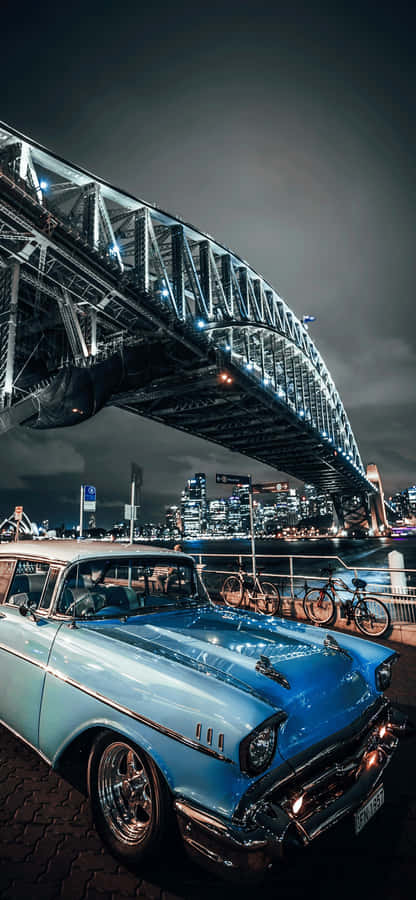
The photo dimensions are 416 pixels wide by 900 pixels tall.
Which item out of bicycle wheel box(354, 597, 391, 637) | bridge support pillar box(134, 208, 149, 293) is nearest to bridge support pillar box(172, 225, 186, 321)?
bridge support pillar box(134, 208, 149, 293)

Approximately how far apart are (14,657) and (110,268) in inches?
700

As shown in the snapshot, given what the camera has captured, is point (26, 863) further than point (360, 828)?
Yes

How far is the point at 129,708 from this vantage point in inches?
80.1

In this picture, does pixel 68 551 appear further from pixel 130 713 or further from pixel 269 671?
pixel 269 671

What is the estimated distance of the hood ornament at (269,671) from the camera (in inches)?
81.4

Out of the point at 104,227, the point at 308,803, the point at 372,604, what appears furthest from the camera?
the point at 104,227

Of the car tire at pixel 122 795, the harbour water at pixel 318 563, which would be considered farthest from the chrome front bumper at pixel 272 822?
the harbour water at pixel 318 563

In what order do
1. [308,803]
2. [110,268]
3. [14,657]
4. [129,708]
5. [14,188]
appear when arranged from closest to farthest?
[308,803]
[129,708]
[14,657]
[14,188]
[110,268]

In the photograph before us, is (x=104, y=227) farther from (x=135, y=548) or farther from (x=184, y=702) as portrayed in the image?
(x=184, y=702)

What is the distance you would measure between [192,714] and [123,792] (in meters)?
0.85

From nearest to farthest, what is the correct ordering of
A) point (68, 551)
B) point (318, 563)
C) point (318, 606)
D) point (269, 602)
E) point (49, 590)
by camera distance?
point (49, 590)
point (68, 551)
point (318, 606)
point (269, 602)
point (318, 563)

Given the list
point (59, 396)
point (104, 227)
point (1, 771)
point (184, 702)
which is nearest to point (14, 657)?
point (1, 771)

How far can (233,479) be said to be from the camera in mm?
10953

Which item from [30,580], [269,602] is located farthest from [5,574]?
[269,602]
